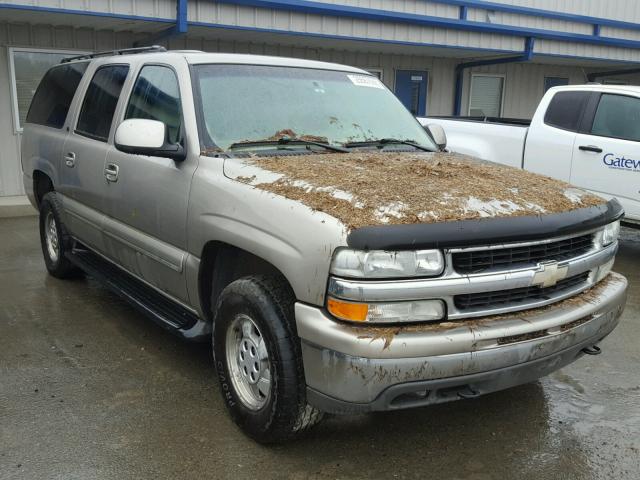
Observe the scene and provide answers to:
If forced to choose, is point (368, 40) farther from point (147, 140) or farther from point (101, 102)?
point (147, 140)

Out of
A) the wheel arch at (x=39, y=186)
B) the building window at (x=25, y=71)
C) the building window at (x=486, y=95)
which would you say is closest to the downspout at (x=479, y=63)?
the building window at (x=486, y=95)

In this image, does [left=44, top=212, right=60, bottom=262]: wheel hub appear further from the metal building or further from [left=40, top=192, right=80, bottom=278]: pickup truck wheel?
the metal building

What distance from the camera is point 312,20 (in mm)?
9719

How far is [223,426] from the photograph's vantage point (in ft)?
10.6

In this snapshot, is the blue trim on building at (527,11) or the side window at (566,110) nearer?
the side window at (566,110)

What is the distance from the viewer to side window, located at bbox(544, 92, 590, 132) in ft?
23.7

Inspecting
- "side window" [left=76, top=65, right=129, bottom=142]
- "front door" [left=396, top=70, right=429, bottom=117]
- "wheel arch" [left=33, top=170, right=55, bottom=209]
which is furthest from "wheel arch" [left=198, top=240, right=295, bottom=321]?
"front door" [left=396, top=70, right=429, bottom=117]

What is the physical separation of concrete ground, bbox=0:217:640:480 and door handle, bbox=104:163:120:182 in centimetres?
115

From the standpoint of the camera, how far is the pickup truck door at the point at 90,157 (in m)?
4.41

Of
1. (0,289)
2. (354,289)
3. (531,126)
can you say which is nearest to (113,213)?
(0,289)

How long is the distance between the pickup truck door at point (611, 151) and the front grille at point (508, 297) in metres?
4.38

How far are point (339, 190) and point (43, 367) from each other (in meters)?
2.42

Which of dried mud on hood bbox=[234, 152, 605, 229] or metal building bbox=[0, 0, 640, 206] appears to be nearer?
dried mud on hood bbox=[234, 152, 605, 229]

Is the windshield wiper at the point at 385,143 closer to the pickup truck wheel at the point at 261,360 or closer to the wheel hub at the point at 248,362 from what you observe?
the pickup truck wheel at the point at 261,360
